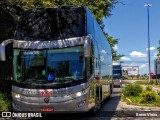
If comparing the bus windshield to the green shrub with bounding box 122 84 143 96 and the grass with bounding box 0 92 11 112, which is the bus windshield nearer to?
the grass with bounding box 0 92 11 112

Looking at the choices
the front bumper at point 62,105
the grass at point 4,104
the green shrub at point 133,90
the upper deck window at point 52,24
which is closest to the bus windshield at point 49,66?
the upper deck window at point 52,24

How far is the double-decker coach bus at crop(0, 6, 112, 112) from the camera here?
551 inches

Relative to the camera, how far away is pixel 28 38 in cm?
1476

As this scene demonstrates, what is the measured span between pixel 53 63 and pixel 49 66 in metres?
0.17

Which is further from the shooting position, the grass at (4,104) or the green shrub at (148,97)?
the green shrub at (148,97)

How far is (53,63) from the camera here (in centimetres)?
1442

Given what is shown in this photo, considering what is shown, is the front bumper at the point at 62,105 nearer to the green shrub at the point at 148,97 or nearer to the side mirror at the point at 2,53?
the side mirror at the point at 2,53

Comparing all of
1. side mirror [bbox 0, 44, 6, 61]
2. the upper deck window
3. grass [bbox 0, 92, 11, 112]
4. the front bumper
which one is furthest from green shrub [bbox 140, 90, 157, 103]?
side mirror [bbox 0, 44, 6, 61]

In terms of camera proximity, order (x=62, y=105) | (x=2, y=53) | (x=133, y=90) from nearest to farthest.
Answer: (x=62, y=105) < (x=2, y=53) < (x=133, y=90)

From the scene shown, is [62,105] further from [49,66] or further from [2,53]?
[2,53]

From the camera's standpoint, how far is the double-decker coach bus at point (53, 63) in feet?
45.9

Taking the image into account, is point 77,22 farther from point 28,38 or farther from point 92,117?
point 92,117

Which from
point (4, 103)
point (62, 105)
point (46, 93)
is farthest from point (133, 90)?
point (46, 93)

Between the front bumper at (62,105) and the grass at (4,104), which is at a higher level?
the front bumper at (62,105)
